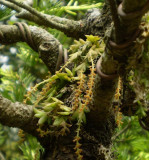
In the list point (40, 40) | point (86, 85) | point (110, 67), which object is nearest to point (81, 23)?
point (40, 40)

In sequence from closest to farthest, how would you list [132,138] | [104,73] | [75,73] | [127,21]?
[127,21]
[104,73]
[75,73]
[132,138]

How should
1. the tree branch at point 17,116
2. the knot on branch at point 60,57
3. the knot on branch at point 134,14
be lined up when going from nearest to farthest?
the knot on branch at point 134,14 < the tree branch at point 17,116 < the knot on branch at point 60,57

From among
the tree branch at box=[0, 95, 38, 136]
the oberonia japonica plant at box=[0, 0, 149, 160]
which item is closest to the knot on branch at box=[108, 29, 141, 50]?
the oberonia japonica plant at box=[0, 0, 149, 160]

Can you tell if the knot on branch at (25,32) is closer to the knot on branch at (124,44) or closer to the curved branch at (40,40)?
the curved branch at (40,40)

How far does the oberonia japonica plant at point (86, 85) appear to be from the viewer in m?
0.45

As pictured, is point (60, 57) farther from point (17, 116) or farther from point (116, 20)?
point (116, 20)

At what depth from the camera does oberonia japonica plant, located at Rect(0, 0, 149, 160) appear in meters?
0.45

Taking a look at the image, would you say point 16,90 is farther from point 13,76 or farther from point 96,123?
point 96,123

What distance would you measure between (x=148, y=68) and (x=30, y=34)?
0.53m

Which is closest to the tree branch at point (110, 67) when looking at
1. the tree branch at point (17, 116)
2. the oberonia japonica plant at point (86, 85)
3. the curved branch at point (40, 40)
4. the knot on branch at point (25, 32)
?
the oberonia japonica plant at point (86, 85)

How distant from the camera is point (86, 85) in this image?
0.72 metres

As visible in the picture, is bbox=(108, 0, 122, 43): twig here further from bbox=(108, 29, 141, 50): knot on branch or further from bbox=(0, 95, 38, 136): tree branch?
bbox=(0, 95, 38, 136): tree branch

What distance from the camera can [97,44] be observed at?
72 centimetres

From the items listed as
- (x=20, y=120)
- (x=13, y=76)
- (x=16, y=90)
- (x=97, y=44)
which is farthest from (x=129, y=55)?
(x=13, y=76)
